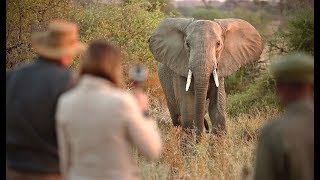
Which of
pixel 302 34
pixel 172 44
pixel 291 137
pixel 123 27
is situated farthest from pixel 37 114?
pixel 123 27

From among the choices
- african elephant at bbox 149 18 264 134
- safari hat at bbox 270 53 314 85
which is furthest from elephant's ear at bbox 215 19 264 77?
safari hat at bbox 270 53 314 85

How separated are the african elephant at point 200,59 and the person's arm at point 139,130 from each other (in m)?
5.20

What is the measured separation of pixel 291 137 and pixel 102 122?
1064 millimetres

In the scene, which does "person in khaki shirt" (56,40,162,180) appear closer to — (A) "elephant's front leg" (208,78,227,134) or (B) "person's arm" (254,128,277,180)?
(B) "person's arm" (254,128,277,180)

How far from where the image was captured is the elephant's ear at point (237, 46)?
9.98 m

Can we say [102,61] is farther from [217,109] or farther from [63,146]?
[217,109]

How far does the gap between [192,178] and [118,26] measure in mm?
8932

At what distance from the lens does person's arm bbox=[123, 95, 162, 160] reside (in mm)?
3689

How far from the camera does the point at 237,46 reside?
34.0 feet

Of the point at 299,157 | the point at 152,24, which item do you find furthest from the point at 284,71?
the point at 152,24

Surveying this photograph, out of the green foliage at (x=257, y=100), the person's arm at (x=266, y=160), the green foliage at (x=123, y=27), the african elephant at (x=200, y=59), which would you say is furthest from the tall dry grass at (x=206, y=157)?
the green foliage at (x=123, y=27)

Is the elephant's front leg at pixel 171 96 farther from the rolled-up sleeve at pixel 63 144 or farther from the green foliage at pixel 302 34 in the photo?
the rolled-up sleeve at pixel 63 144
